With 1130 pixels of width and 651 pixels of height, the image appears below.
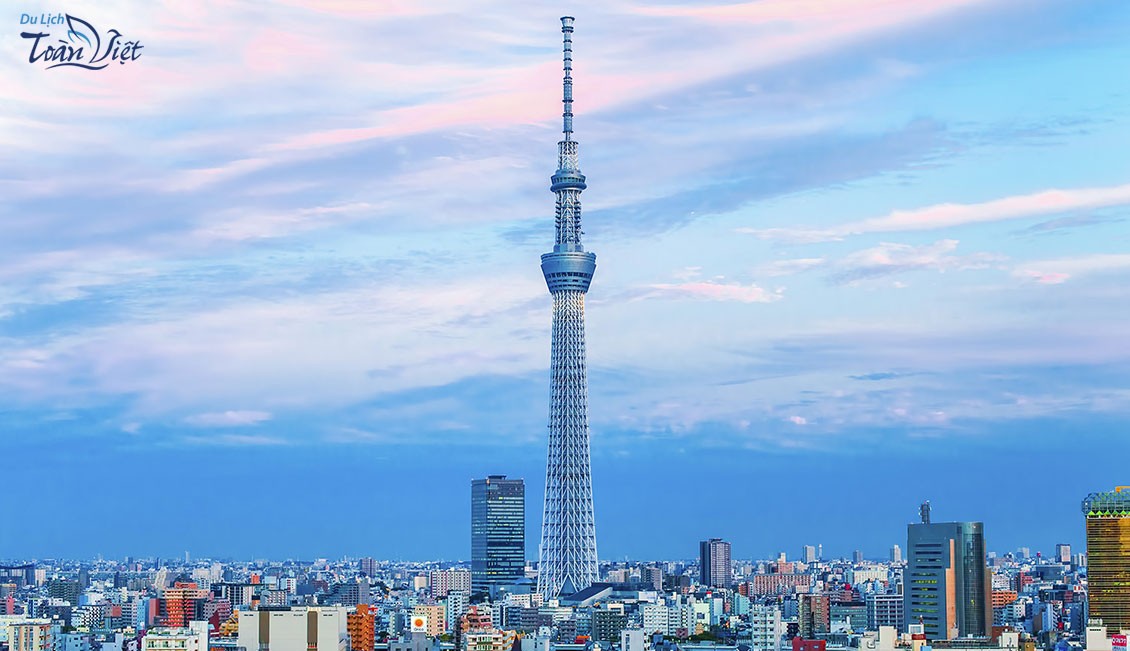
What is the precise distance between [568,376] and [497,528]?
3038cm

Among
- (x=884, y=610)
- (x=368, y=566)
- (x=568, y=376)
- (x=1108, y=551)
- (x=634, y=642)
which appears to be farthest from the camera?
(x=368, y=566)

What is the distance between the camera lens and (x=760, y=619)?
2068 inches

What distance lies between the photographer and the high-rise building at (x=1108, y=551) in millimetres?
58031

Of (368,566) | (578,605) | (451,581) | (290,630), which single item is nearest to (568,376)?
(578,605)

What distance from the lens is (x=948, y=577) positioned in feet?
211

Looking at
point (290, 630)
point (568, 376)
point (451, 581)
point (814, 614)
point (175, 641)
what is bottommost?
point (814, 614)

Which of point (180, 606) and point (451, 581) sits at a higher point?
point (451, 581)

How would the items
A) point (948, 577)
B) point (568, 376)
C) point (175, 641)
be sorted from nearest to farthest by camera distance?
point (175, 641), point (948, 577), point (568, 376)

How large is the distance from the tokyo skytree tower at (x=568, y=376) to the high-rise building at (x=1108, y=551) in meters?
23.4

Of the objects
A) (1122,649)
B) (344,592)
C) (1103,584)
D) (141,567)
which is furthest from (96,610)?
(141,567)

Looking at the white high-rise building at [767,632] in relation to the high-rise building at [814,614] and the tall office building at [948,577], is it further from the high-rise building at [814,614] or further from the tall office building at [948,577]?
the tall office building at [948,577]

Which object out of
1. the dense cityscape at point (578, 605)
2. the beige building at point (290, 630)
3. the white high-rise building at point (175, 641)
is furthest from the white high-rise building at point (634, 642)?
the white high-rise building at point (175, 641)

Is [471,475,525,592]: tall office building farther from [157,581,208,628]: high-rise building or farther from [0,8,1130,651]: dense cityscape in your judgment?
[157,581,208,628]: high-rise building

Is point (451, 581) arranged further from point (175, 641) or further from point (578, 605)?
point (175, 641)
